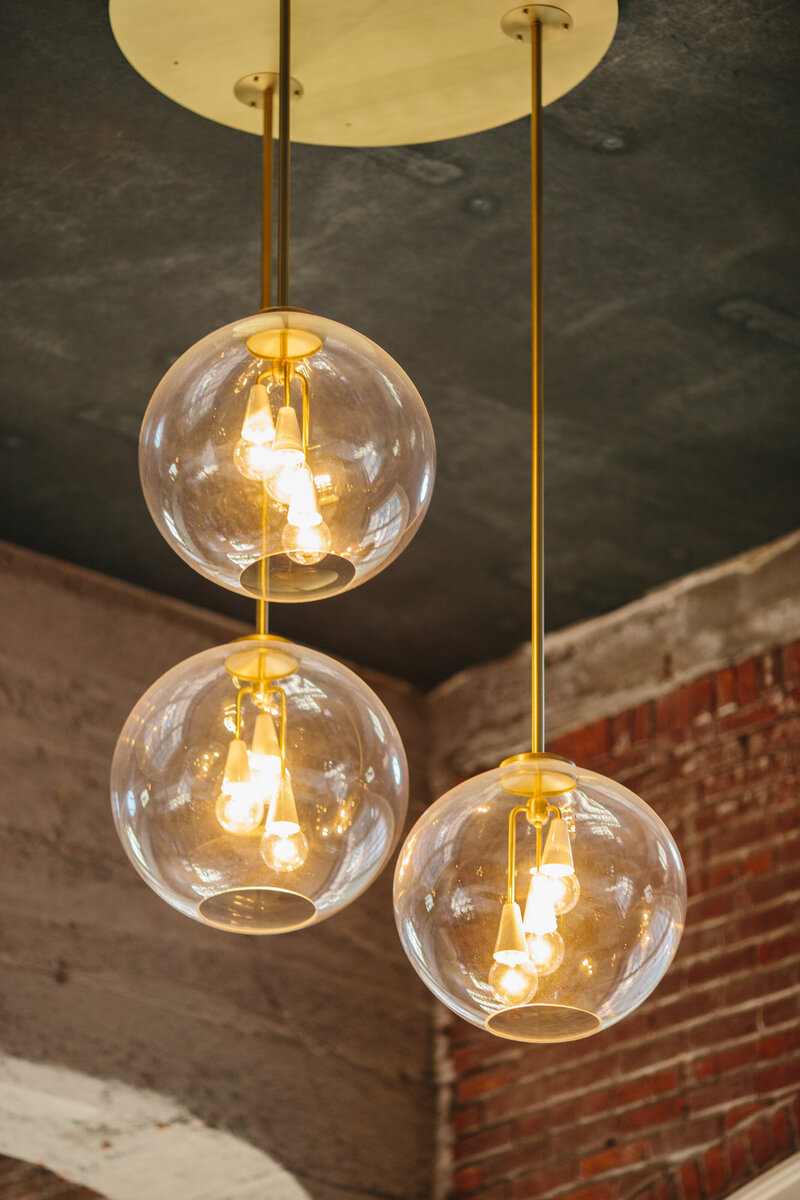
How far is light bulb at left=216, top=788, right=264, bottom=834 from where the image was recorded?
5.08 feet

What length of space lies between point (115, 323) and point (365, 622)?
4.05 ft

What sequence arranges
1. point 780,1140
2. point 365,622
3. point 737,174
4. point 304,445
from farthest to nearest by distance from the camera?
point 365,622 → point 780,1140 → point 737,174 → point 304,445

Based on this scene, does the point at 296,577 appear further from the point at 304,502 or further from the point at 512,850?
the point at 512,850

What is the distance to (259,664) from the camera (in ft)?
5.25

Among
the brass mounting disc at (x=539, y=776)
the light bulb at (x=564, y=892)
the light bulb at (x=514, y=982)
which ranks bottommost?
the light bulb at (x=514, y=982)

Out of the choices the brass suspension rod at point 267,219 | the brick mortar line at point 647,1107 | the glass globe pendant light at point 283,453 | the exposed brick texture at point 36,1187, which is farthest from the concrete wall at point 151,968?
the glass globe pendant light at point 283,453

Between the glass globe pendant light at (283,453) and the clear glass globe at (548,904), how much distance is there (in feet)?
0.92

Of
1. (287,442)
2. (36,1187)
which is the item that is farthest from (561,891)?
(36,1187)

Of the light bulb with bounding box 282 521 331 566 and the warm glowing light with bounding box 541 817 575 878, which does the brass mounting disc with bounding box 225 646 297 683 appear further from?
the warm glowing light with bounding box 541 817 575 878

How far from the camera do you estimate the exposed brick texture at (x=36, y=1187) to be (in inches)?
182

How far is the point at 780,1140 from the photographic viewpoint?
3184mm

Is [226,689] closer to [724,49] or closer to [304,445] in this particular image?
[304,445]

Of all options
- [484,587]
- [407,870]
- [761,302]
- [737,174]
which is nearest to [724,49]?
[737,174]

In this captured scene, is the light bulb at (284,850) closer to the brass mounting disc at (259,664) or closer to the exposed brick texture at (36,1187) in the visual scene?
the brass mounting disc at (259,664)
